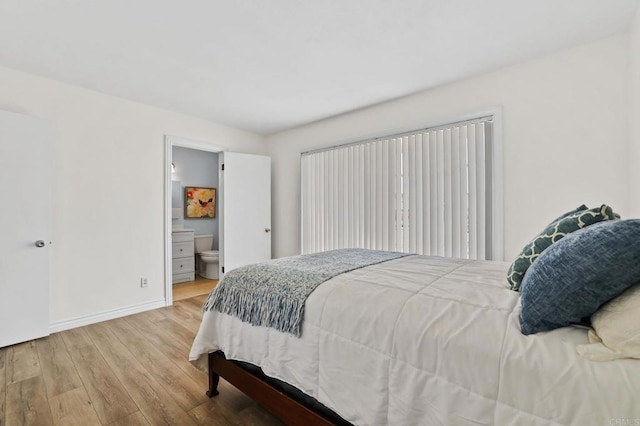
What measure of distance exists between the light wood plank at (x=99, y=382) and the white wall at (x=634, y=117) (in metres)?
3.42

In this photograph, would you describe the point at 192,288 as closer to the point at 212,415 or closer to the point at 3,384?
the point at 3,384

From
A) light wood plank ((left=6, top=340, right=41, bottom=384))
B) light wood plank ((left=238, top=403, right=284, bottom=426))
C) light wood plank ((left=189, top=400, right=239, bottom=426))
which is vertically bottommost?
light wood plank ((left=238, top=403, right=284, bottom=426))

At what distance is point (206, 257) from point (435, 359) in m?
4.75

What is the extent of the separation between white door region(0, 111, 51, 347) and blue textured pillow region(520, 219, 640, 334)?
144 inches

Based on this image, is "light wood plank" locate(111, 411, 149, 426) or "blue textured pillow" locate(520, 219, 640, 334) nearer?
"blue textured pillow" locate(520, 219, 640, 334)

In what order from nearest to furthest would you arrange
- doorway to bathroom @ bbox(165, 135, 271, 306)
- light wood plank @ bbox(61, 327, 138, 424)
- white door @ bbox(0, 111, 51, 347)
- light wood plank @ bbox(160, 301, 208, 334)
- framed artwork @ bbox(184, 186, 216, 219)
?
light wood plank @ bbox(61, 327, 138, 424) → white door @ bbox(0, 111, 51, 347) → light wood plank @ bbox(160, 301, 208, 334) → doorway to bathroom @ bbox(165, 135, 271, 306) → framed artwork @ bbox(184, 186, 216, 219)

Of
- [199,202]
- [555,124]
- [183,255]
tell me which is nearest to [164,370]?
[183,255]

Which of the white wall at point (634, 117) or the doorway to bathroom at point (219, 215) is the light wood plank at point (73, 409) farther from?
the white wall at point (634, 117)

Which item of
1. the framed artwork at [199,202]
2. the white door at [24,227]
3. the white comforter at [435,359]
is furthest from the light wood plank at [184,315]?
the framed artwork at [199,202]

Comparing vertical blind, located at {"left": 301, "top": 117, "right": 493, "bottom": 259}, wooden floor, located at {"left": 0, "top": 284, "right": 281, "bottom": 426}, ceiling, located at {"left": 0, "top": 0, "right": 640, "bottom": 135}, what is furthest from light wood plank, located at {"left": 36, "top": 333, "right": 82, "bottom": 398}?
vertical blind, located at {"left": 301, "top": 117, "right": 493, "bottom": 259}

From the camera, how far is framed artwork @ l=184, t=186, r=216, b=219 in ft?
18.2

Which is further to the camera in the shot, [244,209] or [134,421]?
[244,209]

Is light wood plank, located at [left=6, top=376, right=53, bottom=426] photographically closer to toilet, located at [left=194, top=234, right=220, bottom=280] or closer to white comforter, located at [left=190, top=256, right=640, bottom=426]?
white comforter, located at [left=190, top=256, right=640, bottom=426]

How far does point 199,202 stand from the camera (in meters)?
5.71
